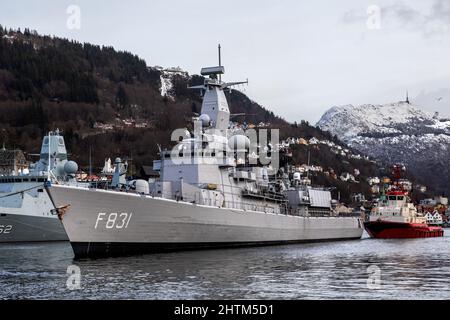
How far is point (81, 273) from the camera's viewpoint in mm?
22359

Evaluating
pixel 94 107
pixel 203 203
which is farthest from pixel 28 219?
pixel 94 107

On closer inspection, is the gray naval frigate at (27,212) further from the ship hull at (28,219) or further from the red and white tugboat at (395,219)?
the red and white tugboat at (395,219)

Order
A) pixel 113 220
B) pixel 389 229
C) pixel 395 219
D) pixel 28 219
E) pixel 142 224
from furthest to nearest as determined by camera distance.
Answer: pixel 395 219 → pixel 389 229 → pixel 28 219 → pixel 142 224 → pixel 113 220

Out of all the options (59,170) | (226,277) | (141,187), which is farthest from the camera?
(59,170)

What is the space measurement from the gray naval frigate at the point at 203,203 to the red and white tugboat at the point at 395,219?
1224 centimetres

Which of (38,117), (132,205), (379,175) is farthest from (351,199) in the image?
(132,205)

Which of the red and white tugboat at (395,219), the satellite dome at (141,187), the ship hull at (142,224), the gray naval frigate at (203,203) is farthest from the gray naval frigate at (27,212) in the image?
the red and white tugboat at (395,219)

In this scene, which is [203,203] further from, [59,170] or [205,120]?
[59,170]

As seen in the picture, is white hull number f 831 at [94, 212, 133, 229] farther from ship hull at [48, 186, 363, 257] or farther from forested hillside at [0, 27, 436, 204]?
forested hillside at [0, 27, 436, 204]

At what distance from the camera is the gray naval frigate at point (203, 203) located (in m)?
27.8

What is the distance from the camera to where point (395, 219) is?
63344 millimetres

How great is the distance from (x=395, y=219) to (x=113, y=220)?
4106 cm
